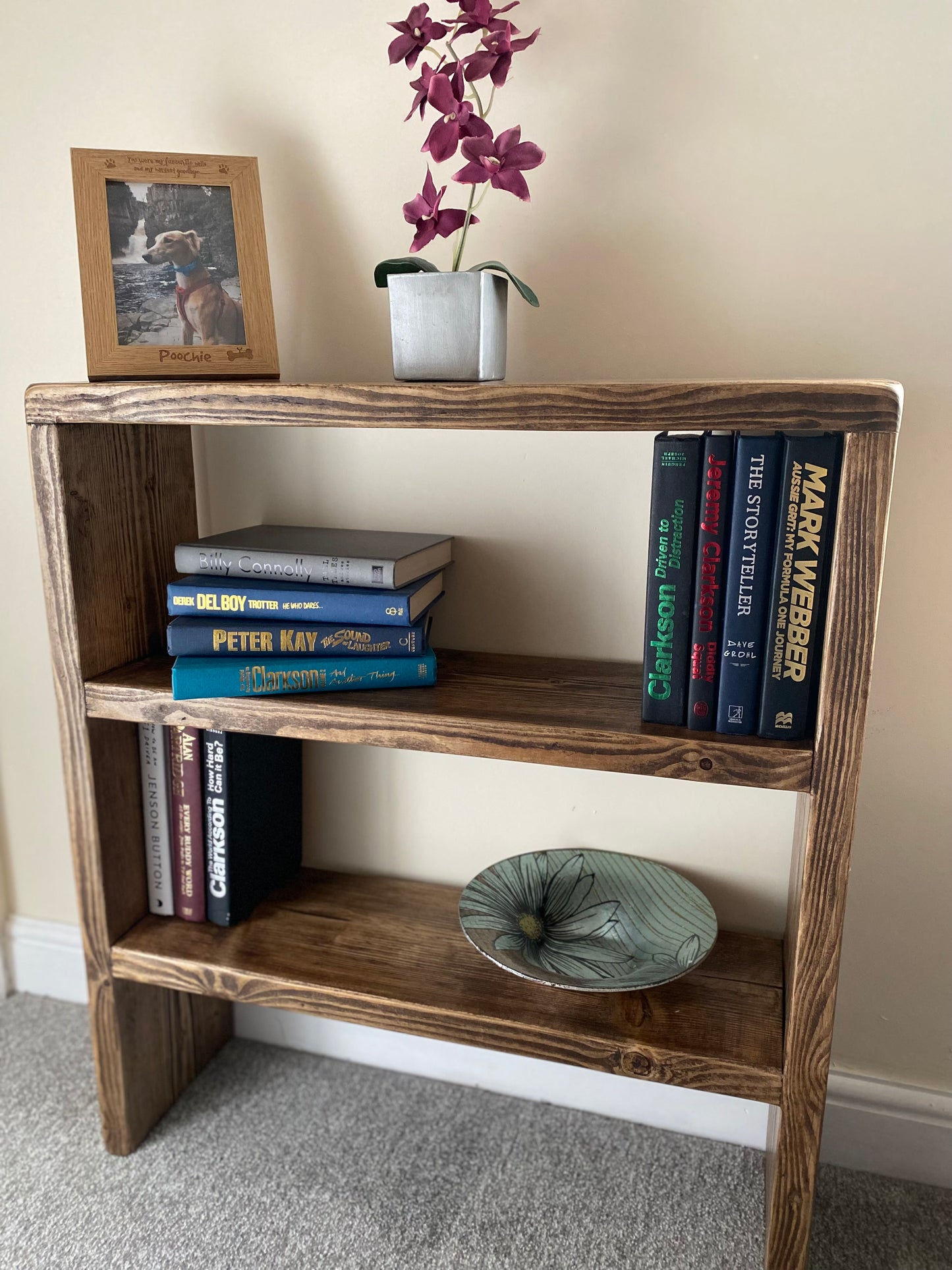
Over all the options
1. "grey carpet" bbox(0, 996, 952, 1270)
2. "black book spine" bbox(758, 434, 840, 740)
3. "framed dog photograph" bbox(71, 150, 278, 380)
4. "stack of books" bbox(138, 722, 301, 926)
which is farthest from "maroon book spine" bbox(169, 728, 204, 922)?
"black book spine" bbox(758, 434, 840, 740)

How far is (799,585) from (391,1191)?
0.92 meters

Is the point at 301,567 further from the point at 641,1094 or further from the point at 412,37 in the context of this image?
the point at 641,1094

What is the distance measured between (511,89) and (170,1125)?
141cm

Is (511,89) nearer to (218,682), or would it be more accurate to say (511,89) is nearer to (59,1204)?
(218,682)

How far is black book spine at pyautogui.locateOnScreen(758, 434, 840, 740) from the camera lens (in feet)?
2.70

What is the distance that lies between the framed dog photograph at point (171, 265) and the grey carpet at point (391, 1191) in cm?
101

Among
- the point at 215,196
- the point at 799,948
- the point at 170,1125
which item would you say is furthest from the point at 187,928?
the point at 215,196

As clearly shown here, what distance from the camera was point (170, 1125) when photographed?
130 cm

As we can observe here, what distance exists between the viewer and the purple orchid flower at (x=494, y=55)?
944 mm

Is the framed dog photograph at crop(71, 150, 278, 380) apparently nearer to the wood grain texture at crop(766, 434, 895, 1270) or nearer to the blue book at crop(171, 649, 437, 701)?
the blue book at crop(171, 649, 437, 701)

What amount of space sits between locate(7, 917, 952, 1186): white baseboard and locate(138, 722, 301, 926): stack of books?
32 cm

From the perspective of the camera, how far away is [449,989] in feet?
3.58

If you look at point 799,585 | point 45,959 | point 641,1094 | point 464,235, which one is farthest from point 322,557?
point 45,959

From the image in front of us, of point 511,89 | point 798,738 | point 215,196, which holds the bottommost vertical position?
point 798,738
